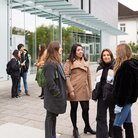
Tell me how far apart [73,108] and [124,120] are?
135 centimetres

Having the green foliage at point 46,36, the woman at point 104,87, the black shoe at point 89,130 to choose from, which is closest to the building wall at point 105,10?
the green foliage at point 46,36

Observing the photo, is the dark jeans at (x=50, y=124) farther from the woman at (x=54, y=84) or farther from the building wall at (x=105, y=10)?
the building wall at (x=105, y=10)

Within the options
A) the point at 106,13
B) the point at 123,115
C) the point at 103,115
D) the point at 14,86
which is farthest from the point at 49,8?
the point at 106,13

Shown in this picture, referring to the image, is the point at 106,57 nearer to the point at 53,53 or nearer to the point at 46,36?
the point at 53,53

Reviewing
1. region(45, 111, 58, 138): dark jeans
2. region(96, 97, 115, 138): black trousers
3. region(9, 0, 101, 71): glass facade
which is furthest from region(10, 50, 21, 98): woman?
region(9, 0, 101, 71): glass facade

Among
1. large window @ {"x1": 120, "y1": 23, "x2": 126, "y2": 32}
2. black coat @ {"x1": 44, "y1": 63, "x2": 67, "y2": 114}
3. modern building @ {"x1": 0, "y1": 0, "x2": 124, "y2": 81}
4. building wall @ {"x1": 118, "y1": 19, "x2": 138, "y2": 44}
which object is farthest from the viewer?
large window @ {"x1": 120, "y1": 23, "x2": 126, "y2": 32}

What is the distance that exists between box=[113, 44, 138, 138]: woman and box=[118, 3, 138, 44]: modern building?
57.2 m

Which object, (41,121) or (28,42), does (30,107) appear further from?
(28,42)

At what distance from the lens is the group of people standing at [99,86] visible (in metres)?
4.70

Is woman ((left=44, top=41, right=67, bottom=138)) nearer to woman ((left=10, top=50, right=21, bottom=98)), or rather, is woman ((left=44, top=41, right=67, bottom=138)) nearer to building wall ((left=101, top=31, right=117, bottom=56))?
woman ((left=10, top=50, right=21, bottom=98))

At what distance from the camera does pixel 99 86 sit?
18.1ft

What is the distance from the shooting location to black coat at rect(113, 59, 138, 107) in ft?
15.3

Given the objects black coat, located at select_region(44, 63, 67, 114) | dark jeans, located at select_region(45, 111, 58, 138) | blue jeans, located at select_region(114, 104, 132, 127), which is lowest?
dark jeans, located at select_region(45, 111, 58, 138)

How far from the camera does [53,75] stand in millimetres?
5141
